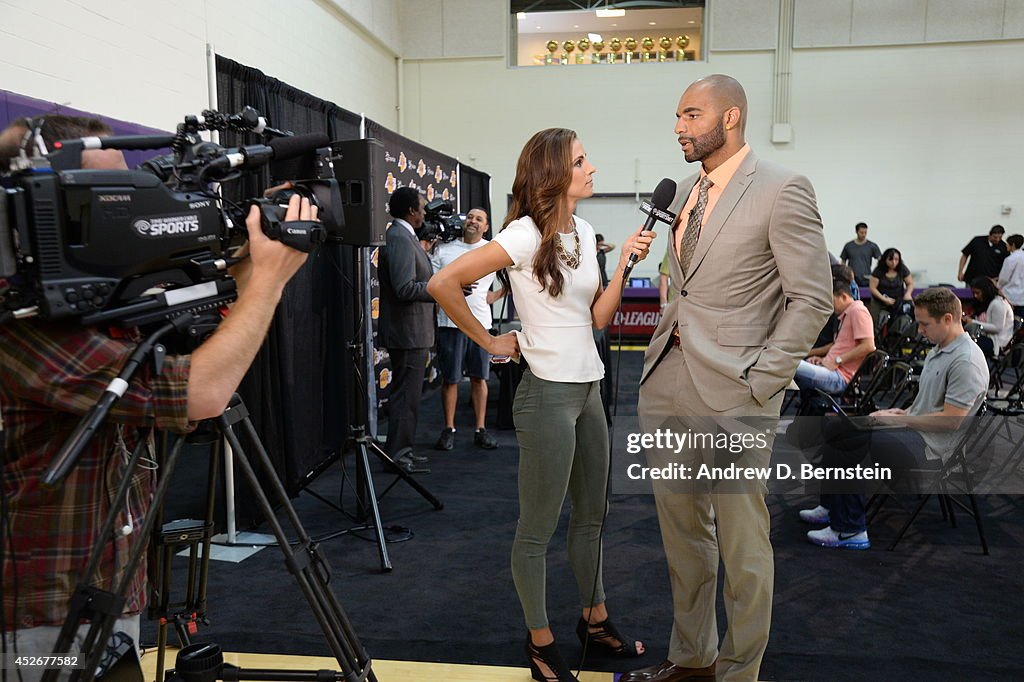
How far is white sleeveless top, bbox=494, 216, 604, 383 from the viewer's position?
2201mm

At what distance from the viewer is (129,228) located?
1132mm

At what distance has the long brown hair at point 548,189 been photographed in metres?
2.18

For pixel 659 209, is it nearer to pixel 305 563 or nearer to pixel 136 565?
pixel 305 563

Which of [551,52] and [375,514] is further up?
[551,52]

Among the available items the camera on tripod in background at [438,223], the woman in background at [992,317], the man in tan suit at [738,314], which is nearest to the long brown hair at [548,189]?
the man in tan suit at [738,314]

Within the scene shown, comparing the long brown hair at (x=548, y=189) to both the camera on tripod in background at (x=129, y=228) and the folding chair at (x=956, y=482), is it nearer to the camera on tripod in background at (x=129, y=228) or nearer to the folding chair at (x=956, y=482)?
the camera on tripod in background at (x=129, y=228)

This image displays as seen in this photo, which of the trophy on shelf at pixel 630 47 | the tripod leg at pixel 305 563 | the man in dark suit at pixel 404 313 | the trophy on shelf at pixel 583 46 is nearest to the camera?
the tripod leg at pixel 305 563

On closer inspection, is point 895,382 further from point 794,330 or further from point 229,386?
point 229,386

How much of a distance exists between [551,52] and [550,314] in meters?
10.6

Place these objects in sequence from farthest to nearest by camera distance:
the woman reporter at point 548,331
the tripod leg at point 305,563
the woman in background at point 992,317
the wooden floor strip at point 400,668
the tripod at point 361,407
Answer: the woman in background at point 992,317, the tripod at point 361,407, the wooden floor strip at point 400,668, the woman reporter at point 548,331, the tripod leg at point 305,563

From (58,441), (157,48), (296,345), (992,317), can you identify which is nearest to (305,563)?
(58,441)

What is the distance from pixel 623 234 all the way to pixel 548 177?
405 inches

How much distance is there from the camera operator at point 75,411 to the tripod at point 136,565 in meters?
0.04

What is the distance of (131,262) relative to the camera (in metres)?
1.15
